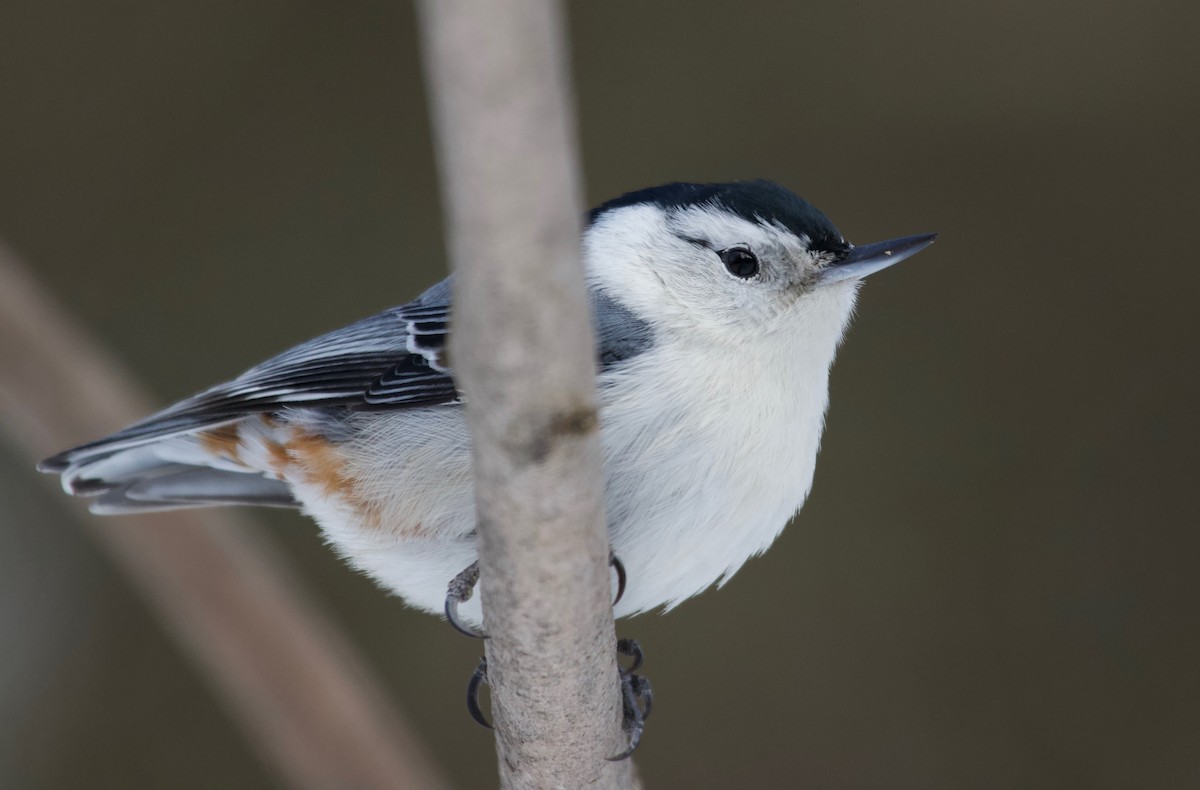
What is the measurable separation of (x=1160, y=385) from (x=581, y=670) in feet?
5.75

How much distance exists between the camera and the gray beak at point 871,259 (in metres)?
1.43

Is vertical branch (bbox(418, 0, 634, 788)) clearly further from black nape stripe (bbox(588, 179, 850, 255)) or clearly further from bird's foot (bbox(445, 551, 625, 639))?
black nape stripe (bbox(588, 179, 850, 255))

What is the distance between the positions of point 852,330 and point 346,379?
50.4 inches

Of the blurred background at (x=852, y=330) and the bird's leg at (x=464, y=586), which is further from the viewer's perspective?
the blurred background at (x=852, y=330)

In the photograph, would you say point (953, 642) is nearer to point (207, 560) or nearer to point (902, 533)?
point (902, 533)

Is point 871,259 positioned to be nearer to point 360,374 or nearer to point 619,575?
point 619,575

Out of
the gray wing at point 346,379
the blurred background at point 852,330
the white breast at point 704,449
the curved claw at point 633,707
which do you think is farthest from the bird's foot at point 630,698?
the blurred background at point 852,330

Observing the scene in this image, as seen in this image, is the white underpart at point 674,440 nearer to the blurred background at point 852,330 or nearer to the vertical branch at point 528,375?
the vertical branch at point 528,375

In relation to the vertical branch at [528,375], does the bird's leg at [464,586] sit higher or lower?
lower

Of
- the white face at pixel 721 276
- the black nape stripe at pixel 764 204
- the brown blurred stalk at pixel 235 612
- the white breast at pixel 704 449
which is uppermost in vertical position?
the black nape stripe at pixel 764 204

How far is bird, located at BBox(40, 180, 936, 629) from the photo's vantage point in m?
1.33

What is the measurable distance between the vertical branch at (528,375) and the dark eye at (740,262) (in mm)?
553

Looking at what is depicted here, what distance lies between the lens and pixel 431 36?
25.6 inches

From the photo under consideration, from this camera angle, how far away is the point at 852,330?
2471 mm
